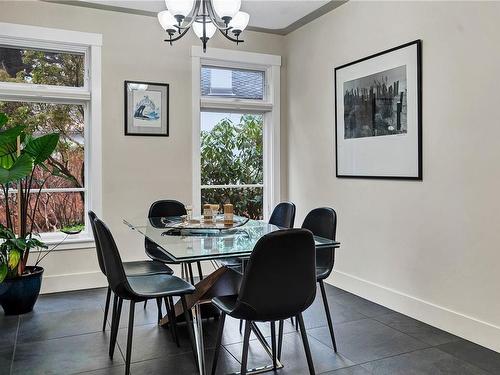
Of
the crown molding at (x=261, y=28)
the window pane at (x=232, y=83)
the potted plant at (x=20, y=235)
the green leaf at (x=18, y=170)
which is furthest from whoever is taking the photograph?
the window pane at (x=232, y=83)

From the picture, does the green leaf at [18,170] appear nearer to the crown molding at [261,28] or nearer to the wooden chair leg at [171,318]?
the wooden chair leg at [171,318]

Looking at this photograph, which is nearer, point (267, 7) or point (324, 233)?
point (324, 233)

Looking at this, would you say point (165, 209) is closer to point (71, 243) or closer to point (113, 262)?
point (71, 243)

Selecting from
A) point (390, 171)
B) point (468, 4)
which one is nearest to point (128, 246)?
point (390, 171)

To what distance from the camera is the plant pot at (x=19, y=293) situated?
3.51 metres

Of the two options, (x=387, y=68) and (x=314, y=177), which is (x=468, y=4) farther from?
(x=314, y=177)

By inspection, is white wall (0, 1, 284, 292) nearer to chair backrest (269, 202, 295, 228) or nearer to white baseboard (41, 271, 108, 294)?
white baseboard (41, 271, 108, 294)

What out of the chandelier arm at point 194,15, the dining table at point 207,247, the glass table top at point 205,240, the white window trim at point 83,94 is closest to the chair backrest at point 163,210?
the dining table at point 207,247

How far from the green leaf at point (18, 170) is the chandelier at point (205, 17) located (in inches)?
58.4

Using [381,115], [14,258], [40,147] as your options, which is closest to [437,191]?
[381,115]

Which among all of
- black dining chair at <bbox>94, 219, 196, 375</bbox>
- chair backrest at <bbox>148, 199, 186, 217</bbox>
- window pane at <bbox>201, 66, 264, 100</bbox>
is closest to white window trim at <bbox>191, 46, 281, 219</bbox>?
window pane at <bbox>201, 66, 264, 100</bbox>

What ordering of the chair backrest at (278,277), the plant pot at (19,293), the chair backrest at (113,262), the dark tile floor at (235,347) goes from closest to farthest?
1. the chair backrest at (278,277)
2. the chair backrest at (113,262)
3. the dark tile floor at (235,347)
4. the plant pot at (19,293)

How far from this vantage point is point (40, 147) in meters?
3.54

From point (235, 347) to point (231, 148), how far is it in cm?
270
